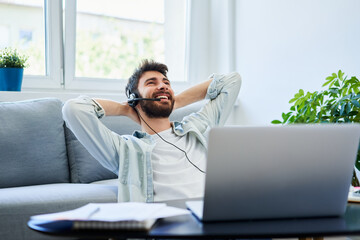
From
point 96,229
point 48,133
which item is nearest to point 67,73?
point 48,133

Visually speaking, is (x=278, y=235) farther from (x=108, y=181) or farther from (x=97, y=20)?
(x=97, y=20)

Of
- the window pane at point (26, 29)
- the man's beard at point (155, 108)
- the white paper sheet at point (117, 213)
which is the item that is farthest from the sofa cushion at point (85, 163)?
the white paper sheet at point (117, 213)

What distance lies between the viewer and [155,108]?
1.85 m

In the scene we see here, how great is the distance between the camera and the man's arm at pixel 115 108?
1.80 meters

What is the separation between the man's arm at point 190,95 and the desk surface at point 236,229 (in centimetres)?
121

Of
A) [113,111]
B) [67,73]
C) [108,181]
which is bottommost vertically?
[108,181]

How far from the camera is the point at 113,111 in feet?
5.99

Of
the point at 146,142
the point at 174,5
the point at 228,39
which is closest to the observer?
the point at 146,142

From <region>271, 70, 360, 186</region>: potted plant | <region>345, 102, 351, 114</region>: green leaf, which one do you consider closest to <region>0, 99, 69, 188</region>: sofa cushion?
<region>271, 70, 360, 186</region>: potted plant

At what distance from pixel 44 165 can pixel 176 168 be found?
0.79 meters

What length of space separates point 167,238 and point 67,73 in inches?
89.8

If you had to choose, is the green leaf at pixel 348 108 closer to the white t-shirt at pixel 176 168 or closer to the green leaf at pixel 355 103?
the green leaf at pixel 355 103

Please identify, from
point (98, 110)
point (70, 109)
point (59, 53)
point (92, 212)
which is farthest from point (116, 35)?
point (92, 212)

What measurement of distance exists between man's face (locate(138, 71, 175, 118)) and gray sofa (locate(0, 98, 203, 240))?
0.40 m
